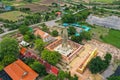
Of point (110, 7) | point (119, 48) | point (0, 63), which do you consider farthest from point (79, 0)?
point (0, 63)

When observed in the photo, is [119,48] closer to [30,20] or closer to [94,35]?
[94,35]

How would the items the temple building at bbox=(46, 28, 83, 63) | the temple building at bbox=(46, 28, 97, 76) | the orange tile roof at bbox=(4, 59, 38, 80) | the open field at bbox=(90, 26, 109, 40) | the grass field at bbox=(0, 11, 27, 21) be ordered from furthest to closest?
the grass field at bbox=(0, 11, 27, 21) → the open field at bbox=(90, 26, 109, 40) → the temple building at bbox=(46, 28, 83, 63) → the temple building at bbox=(46, 28, 97, 76) → the orange tile roof at bbox=(4, 59, 38, 80)

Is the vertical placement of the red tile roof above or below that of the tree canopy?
→ below

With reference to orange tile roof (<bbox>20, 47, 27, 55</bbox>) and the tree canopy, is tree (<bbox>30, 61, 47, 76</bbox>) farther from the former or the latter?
the tree canopy

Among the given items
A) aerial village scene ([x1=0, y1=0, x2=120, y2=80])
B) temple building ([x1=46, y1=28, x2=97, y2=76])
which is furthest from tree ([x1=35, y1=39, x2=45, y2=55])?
temple building ([x1=46, y1=28, x2=97, y2=76])

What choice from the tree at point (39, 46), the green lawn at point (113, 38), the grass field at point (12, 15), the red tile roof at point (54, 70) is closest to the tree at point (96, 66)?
the red tile roof at point (54, 70)

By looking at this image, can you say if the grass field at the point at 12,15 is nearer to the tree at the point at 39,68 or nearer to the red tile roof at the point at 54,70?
the tree at the point at 39,68

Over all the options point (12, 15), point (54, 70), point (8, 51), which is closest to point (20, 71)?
point (8, 51)
